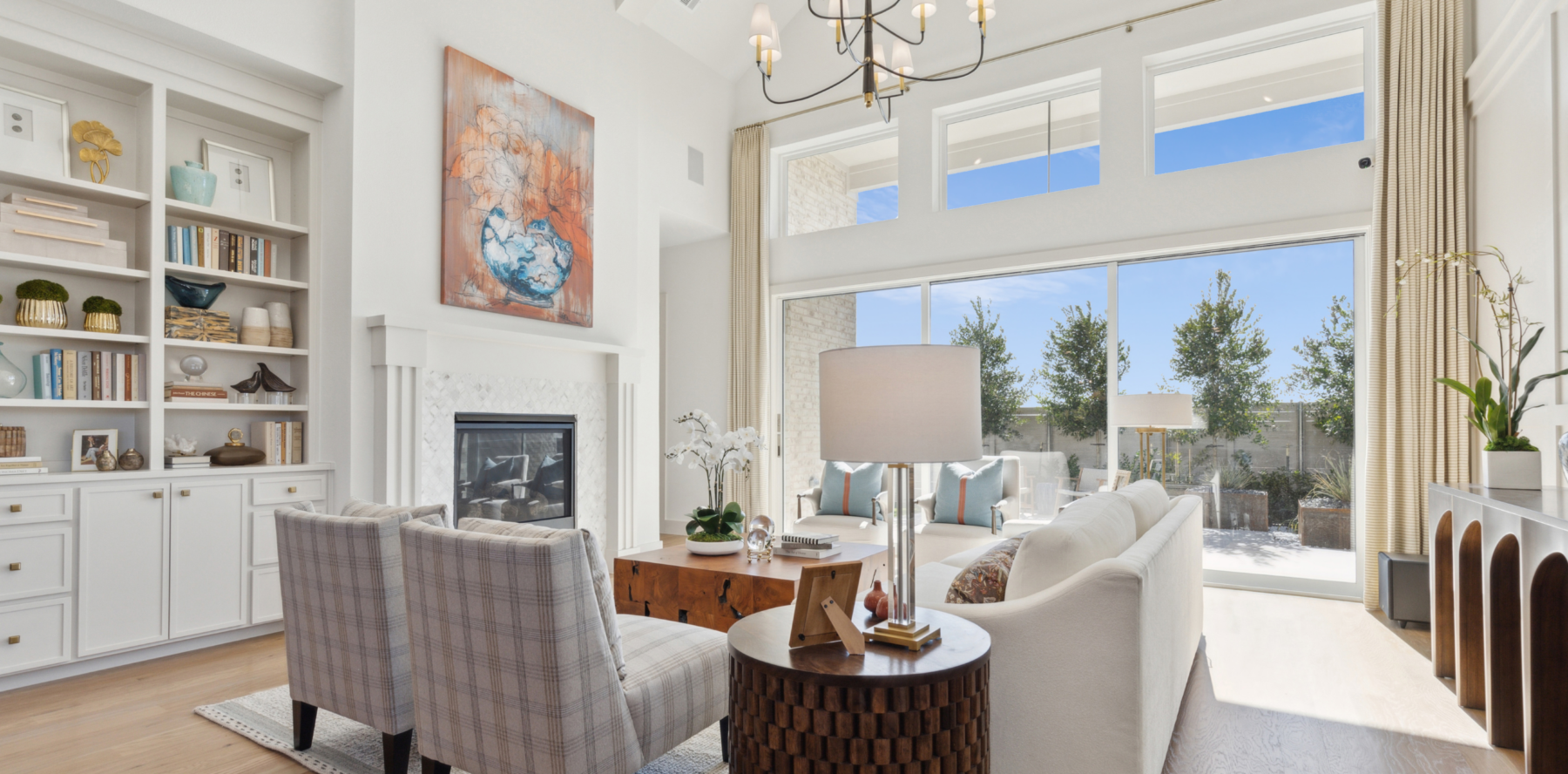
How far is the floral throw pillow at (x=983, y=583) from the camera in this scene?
2.12m

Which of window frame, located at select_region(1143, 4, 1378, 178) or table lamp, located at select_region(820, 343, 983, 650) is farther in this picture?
window frame, located at select_region(1143, 4, 1378, 178)

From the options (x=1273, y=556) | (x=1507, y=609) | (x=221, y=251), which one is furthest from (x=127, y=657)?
(x=1273, y=556)

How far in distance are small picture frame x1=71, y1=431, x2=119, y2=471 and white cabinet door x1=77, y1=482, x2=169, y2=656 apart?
248 mm

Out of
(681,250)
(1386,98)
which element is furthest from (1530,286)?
(681,250)

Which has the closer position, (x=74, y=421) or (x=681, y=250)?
(x=74, y=421)

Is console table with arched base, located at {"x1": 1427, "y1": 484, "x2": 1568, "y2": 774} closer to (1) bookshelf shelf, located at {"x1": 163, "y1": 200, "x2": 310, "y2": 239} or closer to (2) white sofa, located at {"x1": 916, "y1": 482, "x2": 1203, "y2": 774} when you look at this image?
(2) white sofa, located at {"x1": 916, "y1": 482, "x2": 1203, "y2": 774}

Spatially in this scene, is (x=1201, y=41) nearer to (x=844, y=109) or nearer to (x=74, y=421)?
(x=844, y=109)

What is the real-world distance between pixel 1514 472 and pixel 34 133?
590cm

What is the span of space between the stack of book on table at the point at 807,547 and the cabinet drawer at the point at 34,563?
2843mm

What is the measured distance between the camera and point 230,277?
12.3 feet

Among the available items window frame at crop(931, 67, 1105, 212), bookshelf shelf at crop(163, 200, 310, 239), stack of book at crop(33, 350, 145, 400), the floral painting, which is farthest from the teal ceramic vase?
window frame at crop(931, 67, 1105, 212)

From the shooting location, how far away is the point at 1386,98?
4.43m

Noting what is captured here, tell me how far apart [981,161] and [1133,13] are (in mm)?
1341

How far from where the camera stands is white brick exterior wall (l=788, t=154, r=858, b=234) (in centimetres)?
656
